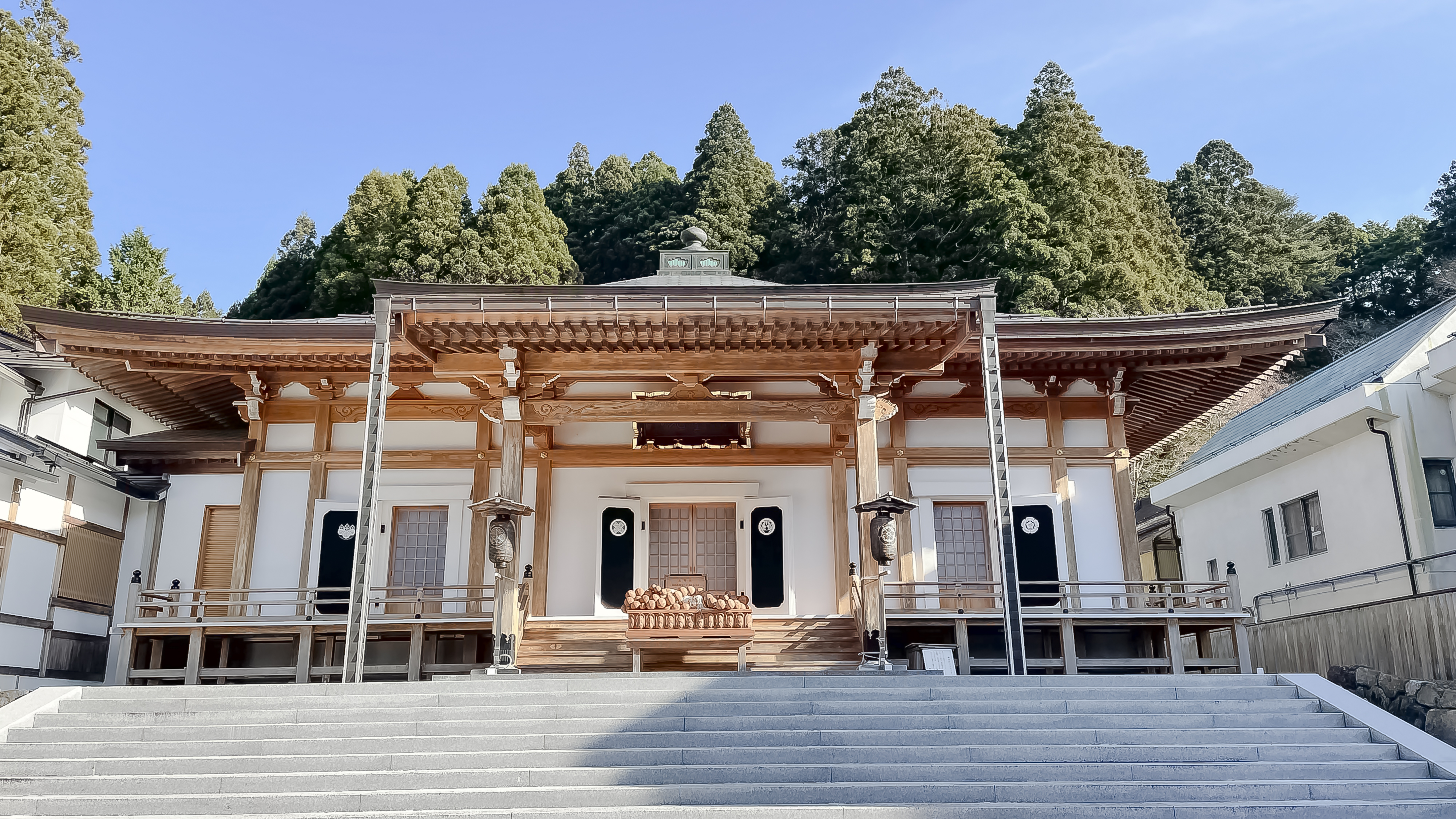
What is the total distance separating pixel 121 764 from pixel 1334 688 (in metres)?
10.1

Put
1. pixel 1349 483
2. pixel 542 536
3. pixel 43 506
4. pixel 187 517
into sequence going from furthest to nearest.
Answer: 1. pixel 1349 483
2. pixel 187 517
3. pixel 542 536
4. pixel 43 506

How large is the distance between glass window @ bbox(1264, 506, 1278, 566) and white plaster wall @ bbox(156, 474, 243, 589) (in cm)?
1826

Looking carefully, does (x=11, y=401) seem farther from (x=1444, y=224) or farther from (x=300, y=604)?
(x=1444, y=224)

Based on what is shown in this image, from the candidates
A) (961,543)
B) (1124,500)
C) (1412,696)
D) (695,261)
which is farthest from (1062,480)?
(695,261)

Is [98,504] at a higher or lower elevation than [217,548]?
higher

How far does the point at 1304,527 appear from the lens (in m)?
18.2

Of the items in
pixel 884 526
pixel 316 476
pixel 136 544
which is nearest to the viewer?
pixel 884 526

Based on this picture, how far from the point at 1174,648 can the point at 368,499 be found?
10.0m

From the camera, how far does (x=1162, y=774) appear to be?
7238mm

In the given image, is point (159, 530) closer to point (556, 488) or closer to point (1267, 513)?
point (556, 488)

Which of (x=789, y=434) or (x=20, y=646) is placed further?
(x=789, y=434)

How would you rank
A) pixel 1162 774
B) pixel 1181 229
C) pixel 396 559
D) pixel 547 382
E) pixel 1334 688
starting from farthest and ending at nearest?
pixel 1181 229, pixel 396 559, pixel 547 382, pixel 1334 688, pixel 1162 774

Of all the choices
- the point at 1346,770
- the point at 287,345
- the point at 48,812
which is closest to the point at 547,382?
the point at 287,345

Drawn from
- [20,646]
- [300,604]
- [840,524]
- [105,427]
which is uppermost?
[105,427]
